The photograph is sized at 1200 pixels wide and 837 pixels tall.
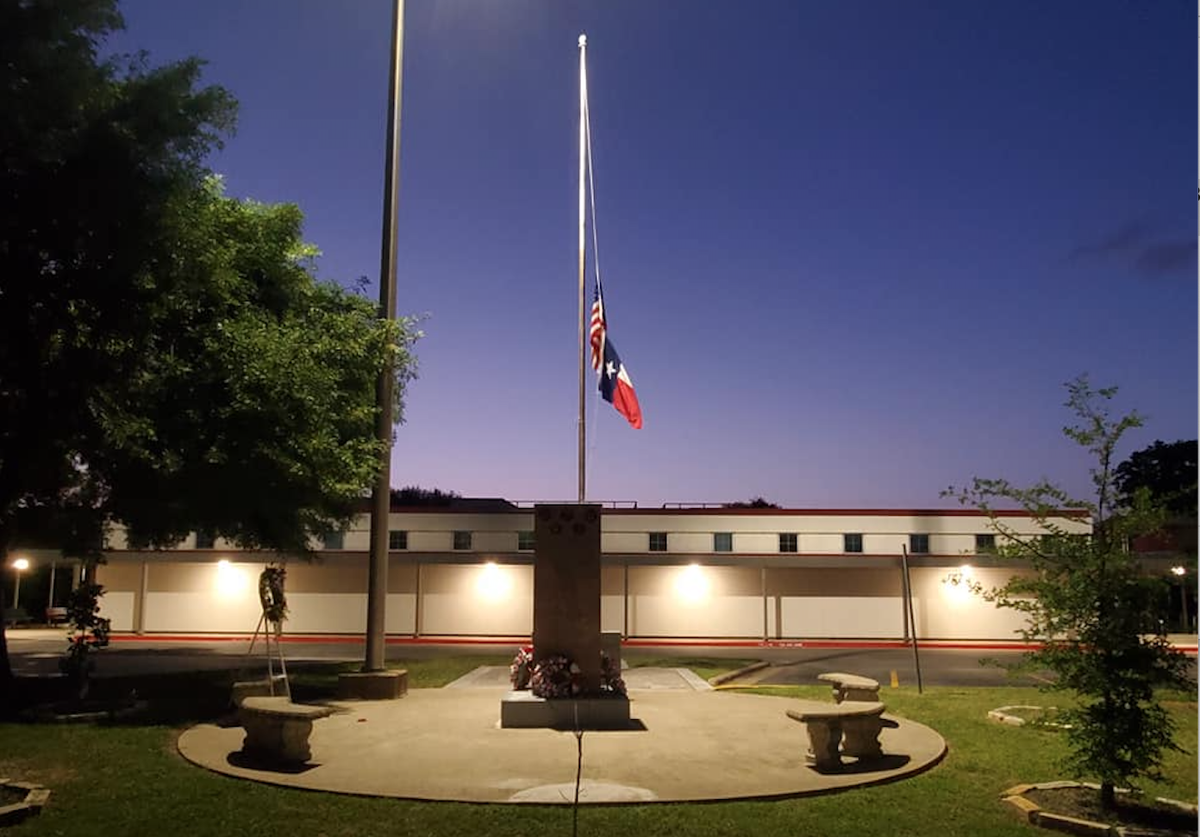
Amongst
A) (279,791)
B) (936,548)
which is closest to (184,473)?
(279,791)

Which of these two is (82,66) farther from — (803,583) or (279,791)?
(803,583)

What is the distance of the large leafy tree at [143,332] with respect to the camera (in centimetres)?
1227

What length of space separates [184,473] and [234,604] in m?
19.2

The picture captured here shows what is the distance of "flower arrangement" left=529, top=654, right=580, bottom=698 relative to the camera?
44.4 ft

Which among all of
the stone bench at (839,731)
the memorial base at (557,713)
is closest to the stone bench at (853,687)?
the stone bench at (839,731)

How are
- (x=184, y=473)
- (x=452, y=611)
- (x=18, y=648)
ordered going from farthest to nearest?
(x=452, y=611), (x=18, y=648), (x=184, y=473)

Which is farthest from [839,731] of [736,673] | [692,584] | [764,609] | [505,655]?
[764,609]

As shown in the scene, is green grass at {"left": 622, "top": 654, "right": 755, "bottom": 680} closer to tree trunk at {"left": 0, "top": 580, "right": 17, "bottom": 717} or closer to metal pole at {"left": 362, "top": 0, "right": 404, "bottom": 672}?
metal pole at {"left": 362, "top": 0, "right": 404, "bottom": 672}

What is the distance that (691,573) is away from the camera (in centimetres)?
3200

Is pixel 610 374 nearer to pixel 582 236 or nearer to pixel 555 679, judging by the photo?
pixel 582 236

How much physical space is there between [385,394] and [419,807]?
33.1 ft

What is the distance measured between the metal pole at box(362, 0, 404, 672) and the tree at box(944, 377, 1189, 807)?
1147 centimetres

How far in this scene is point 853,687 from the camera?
14859 millimetres

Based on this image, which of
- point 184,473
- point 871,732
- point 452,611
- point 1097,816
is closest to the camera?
point 1097,816
